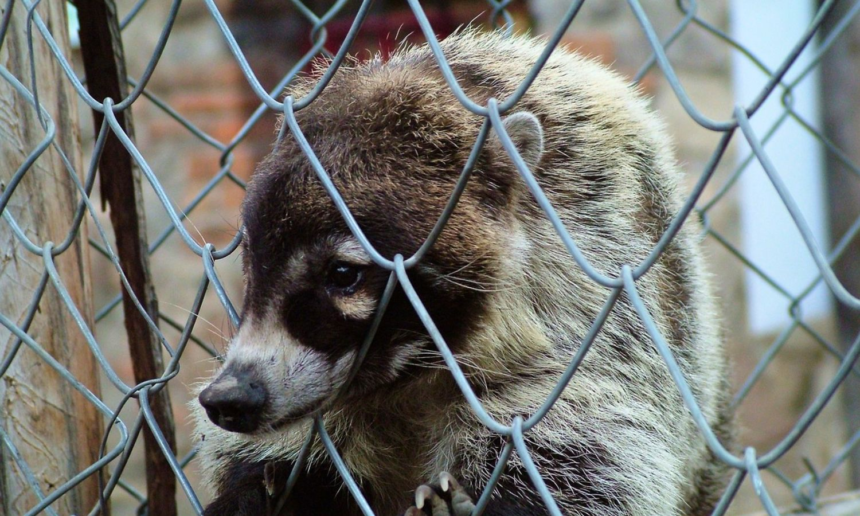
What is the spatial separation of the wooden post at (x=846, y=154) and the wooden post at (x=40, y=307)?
138 inches

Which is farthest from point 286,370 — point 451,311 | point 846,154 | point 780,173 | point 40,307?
point 846,154

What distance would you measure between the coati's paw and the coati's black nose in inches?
12.3

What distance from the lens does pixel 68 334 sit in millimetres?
1943

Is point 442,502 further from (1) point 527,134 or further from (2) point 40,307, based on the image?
(2) point 40,307

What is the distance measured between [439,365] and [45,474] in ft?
2.88

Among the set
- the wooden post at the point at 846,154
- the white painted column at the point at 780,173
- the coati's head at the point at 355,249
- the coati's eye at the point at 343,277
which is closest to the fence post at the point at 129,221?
the coati's head at the point at 355,249

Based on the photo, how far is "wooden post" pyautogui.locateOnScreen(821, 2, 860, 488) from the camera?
419 centimetres

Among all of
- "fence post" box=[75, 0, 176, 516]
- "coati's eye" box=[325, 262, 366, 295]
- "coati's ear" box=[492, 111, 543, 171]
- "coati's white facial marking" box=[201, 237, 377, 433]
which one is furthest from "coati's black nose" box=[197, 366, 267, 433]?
"coati's ear" box=[492, 111, 543, 171]

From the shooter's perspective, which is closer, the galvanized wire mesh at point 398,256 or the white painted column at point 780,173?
the galvanized wire mesh at point 398,256

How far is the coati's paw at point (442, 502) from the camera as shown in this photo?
151 cm

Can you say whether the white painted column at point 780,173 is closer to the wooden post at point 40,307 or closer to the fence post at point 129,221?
the fence post at point 129,221

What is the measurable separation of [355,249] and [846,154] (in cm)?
341

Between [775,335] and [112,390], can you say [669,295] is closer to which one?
[775,335]

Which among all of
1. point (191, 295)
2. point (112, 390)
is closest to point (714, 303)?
point (191, 295)
